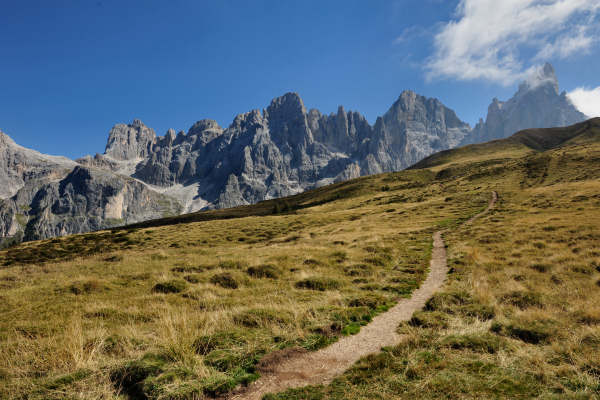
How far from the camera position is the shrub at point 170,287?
46.2 feet

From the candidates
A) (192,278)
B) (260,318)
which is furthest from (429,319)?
(192,278)

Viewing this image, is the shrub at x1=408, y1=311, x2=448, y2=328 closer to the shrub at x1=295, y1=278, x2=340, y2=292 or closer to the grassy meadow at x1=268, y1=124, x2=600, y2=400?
the grassy meadow at x1=268, y1=124, x2=600, y2=400

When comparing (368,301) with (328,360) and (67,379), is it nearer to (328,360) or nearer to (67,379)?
(328,360)

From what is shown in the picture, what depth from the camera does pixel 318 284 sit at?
14.3 meters

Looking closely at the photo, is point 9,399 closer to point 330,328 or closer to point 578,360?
point 330,328

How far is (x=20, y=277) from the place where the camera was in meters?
19.3

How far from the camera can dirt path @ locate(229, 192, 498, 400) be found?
6004mm

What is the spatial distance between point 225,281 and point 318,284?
18.1 feet

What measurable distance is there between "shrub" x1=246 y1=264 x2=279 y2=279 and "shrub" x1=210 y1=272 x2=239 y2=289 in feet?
5.45

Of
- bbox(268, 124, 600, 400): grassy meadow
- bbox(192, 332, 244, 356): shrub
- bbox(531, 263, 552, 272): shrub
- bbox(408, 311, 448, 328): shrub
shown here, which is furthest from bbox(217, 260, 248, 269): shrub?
bbox(531, 263, 552, 272): shrub

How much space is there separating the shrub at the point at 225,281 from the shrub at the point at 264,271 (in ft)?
5.45

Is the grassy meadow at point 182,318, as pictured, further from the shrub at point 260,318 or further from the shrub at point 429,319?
the shrub at point 429,319

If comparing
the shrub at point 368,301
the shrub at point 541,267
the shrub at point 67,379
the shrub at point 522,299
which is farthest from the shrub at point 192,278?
the shrub at point 541,267

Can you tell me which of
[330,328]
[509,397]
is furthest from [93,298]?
[509,397]
